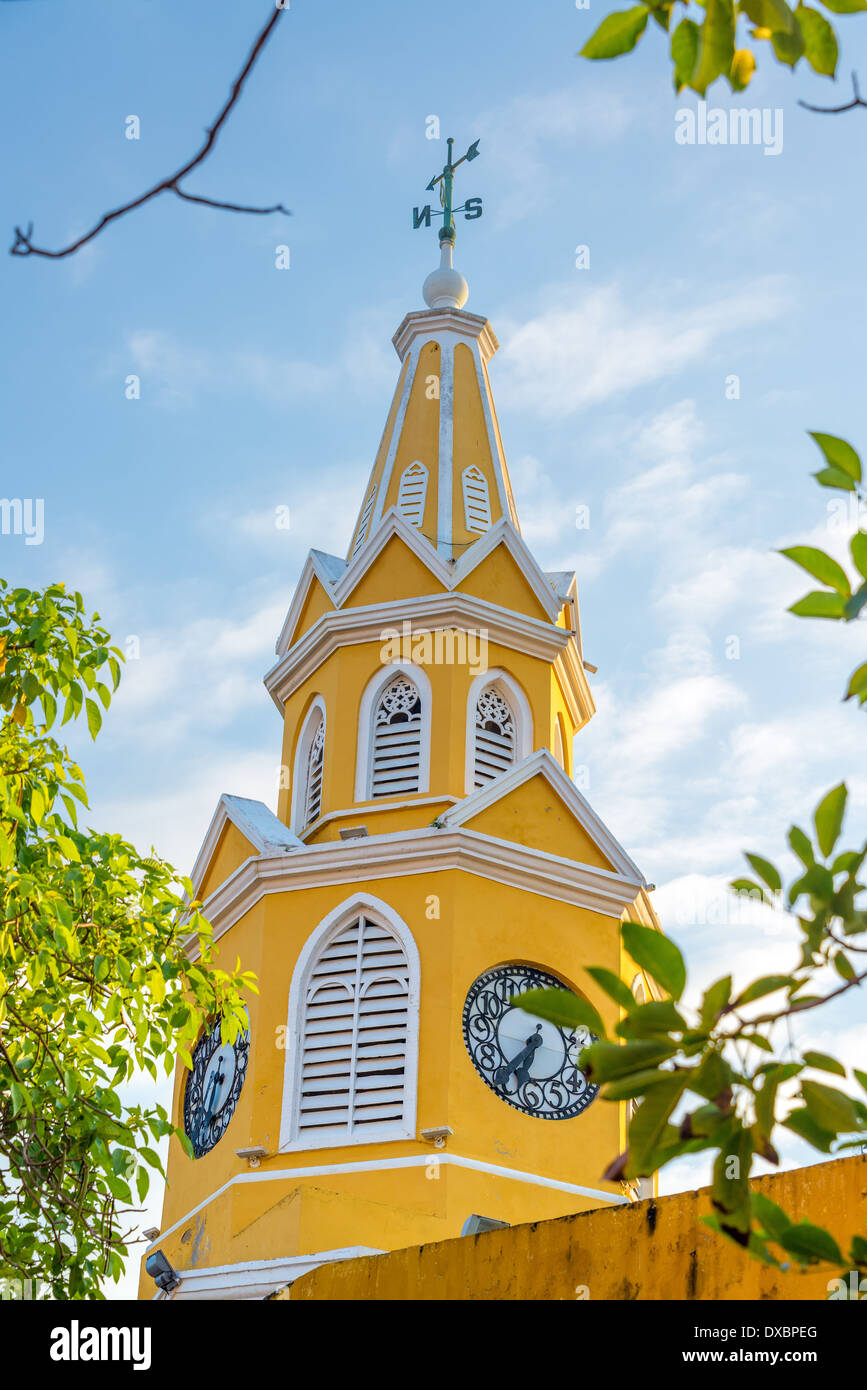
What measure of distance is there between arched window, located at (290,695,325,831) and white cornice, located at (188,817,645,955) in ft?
4.53

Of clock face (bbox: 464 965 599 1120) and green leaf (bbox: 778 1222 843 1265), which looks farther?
clock face (bbox: 464 965 599 1120)

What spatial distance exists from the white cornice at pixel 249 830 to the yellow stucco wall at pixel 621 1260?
7329 mm

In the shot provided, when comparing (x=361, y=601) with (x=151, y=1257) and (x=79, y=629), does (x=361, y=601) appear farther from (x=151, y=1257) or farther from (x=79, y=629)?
(x=79, y=629)

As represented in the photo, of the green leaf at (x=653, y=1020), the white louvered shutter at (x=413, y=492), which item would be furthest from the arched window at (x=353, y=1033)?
the green leaf at (x=653, y=1020)

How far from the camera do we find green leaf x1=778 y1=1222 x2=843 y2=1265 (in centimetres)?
304

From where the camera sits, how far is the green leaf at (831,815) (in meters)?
2.99

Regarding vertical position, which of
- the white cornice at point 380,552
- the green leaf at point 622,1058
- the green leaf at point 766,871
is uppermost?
the white cornice at point 380,552

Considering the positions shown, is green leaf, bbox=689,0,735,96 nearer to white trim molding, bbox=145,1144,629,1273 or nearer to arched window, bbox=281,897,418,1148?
white trim molding, bbox=145,1144,629,1273

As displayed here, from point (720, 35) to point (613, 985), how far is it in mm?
1677

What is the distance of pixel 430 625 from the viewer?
17.3 meters

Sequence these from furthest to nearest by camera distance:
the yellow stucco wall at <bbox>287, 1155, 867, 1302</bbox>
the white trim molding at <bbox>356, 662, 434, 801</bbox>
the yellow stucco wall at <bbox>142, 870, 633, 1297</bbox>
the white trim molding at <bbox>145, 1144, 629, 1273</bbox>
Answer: the white trim molding at <bbox>356, 662, 434, 801</bbox>, the white trim molding at <bbox>145, 1144, 629, 1273</bbox>, the yellow stucco wall at <bbox>142, 870, 633, 1297</bbox>, the yellow stucco wall at <bbox>287, 1155, 867, 1302</bbox>

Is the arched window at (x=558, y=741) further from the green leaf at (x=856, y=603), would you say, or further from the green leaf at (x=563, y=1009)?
the green leaf at (x=563, y=1009)

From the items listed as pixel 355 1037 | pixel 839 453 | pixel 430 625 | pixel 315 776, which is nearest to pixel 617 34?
pixel 839 453

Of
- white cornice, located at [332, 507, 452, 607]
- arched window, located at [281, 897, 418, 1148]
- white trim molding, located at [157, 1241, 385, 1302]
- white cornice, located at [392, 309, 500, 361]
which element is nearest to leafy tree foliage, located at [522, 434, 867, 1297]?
white trim molding, located at [157, 1241, 385, 1302]
